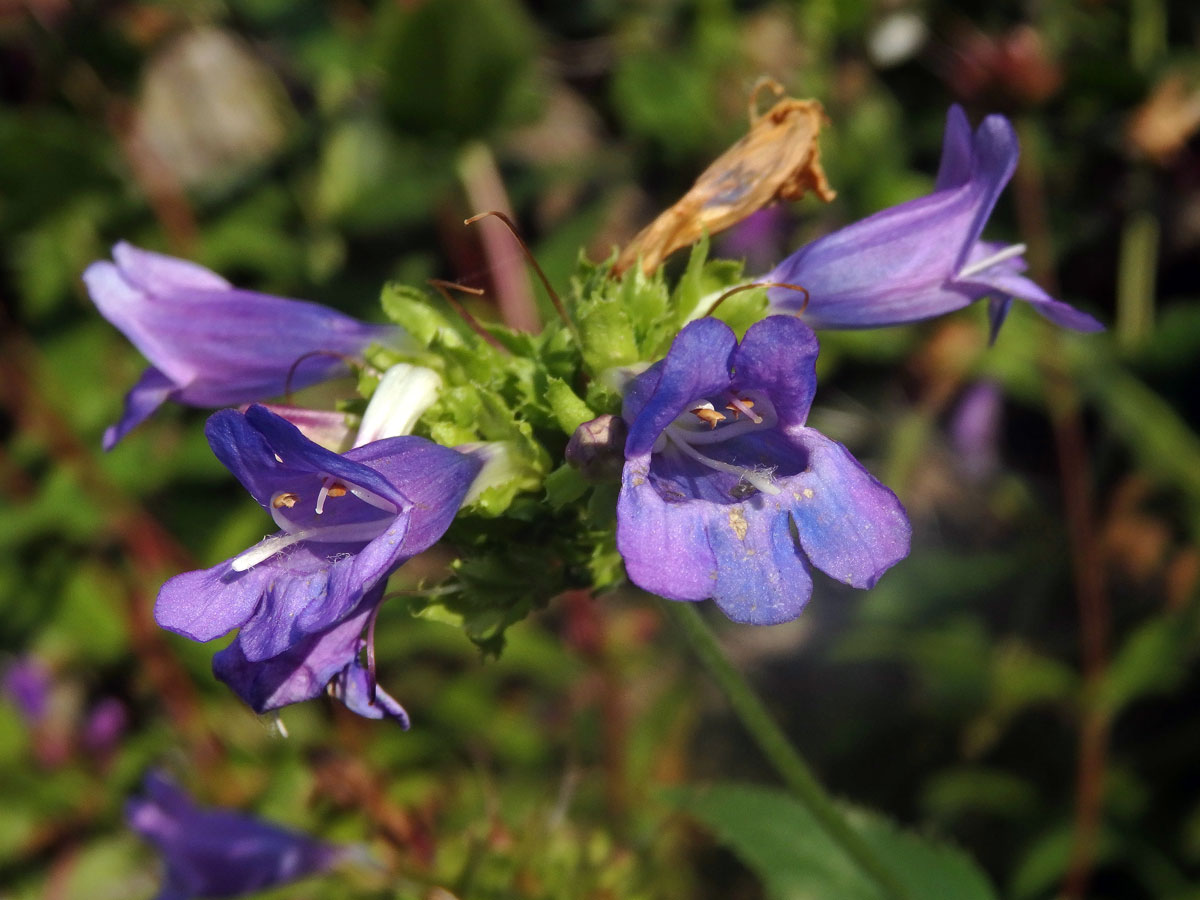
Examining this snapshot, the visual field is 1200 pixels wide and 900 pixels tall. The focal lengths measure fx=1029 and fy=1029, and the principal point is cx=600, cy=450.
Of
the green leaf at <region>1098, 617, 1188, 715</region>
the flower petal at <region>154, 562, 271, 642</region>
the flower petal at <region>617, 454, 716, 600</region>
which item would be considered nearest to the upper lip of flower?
the flower petal at <region>154, 562, 271, 642</region>

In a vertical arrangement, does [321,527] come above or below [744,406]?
above

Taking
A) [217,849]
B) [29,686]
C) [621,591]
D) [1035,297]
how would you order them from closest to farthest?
[1035,297] → [217,849] → [29,686] → [621,591]

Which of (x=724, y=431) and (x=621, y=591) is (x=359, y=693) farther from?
(x=621, y=591)

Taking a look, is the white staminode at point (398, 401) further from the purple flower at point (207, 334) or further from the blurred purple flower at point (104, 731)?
the blurred purple flower at point (104, 731)

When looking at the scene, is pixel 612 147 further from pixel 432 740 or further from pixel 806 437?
pixel 806 437

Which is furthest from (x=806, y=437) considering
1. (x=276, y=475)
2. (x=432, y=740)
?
(x=432, y=740)

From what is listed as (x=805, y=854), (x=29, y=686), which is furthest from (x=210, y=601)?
(x=29, y=686)

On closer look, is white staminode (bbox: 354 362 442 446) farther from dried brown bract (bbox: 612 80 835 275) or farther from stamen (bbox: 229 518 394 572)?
dried brown bract (bbox: 612 80 835 275)

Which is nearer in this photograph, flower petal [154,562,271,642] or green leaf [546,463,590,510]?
flower petal [154,562,271,642]
